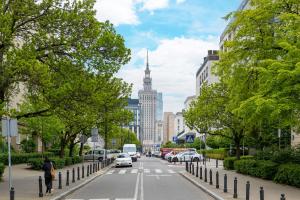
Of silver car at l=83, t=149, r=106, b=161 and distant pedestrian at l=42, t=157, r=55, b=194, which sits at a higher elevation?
distant pedestrian at l=42, t=157, r=55, b=194

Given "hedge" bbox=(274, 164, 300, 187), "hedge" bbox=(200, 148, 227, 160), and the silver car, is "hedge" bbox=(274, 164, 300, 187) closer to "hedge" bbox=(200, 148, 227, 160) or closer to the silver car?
the silver car

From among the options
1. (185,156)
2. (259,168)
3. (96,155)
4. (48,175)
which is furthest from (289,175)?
(96,155)

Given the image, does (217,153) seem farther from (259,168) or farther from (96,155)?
(259,168)

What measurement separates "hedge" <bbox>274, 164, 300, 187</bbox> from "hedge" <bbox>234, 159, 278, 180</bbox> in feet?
6.99

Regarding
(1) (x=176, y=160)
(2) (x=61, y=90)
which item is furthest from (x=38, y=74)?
(1) (x=176, y=160)

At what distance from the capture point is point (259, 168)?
31.3 m

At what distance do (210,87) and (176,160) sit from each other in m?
24.0

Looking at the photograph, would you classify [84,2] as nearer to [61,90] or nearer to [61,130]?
[61,90]

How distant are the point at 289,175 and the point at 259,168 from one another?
635 cm

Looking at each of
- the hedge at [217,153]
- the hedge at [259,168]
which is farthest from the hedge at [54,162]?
the hedge at [217,153]

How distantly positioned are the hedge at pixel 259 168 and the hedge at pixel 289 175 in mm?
2132

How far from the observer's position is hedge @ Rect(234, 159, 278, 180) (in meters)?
29.6

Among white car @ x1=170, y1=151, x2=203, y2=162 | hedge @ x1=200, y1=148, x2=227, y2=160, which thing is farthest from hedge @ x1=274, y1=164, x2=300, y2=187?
hedge @ x1=200, y1=148, x2=227, y2=160

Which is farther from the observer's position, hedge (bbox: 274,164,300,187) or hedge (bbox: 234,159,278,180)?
hedge (bbox: 234,159,278,180)
